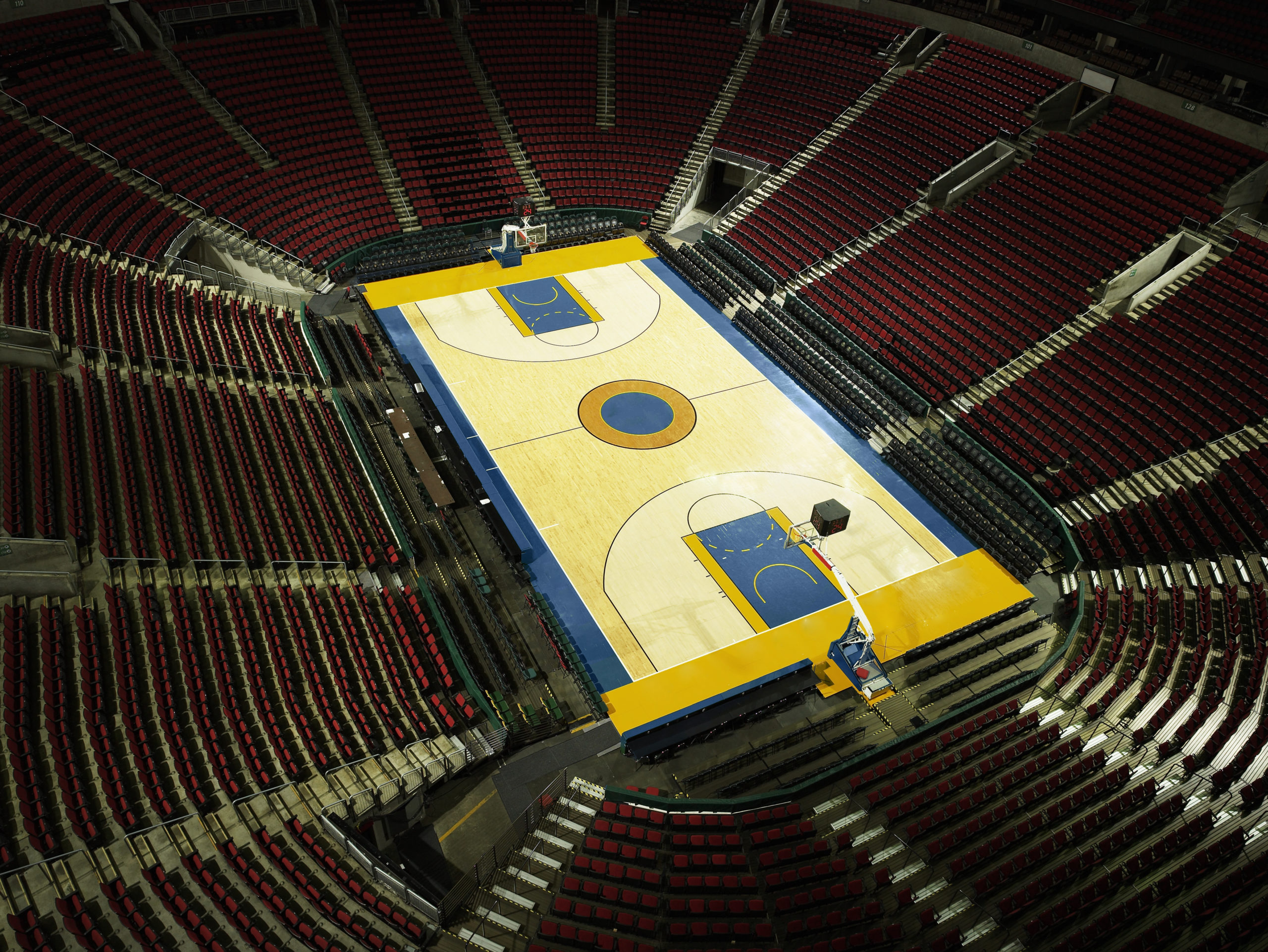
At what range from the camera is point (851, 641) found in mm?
16000

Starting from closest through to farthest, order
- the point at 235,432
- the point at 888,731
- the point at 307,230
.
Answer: the point at 888,731, the point at 235,432, the point at 307,230

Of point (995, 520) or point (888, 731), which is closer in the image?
point (888, 731)

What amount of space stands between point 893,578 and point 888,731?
422 centimetres

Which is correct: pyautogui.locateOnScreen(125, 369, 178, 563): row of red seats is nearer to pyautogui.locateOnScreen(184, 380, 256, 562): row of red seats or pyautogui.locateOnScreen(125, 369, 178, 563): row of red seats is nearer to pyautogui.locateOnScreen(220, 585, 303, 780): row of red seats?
pyautogui.locateOnScreen(184, 380, 256, 562): row of red seats

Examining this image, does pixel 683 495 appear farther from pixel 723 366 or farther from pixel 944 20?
pixel 944 20

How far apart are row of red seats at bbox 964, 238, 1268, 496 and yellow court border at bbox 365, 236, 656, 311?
1353 centimetres

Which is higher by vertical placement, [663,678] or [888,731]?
[663,678]

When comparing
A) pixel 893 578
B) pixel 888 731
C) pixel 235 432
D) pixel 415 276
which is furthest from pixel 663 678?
pixel 415 276

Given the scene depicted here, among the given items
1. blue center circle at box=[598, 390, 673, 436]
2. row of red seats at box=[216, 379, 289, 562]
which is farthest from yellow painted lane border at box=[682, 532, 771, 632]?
row of red seats at box=[216, 379, 289, 562]

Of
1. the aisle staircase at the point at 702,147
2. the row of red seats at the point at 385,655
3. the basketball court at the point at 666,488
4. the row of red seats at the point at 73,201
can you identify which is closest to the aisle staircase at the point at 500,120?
the aisle staircase at the point at 702,147

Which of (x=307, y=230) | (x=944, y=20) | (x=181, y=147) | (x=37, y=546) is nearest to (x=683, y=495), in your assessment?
(x=37, y=546)

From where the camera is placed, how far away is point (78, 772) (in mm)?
11906

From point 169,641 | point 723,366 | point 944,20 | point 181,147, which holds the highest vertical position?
point 181,147

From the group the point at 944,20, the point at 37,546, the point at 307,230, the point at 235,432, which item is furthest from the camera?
the point at 944,20
